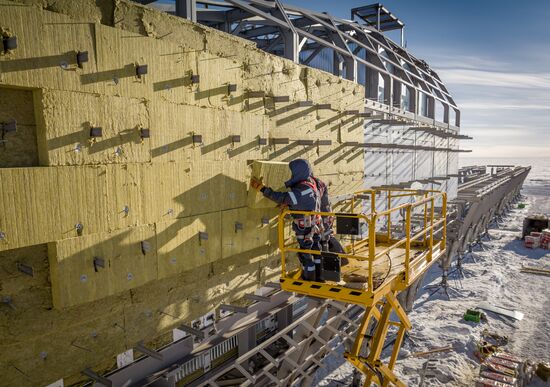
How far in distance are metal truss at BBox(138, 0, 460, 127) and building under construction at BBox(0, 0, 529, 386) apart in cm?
18

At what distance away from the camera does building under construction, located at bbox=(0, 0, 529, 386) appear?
3357 millimetres

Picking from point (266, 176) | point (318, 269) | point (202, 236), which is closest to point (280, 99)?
point (266, 176)

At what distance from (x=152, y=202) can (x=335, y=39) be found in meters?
7.98

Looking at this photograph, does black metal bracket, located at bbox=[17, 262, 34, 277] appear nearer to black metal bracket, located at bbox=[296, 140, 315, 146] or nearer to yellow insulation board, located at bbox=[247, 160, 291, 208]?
yellow insulation board, located at bbox=[247, 160, 291, 208]

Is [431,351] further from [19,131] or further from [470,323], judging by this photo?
[19,131]

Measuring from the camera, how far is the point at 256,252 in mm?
6203

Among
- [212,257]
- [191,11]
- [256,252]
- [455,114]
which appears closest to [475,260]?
[455,114]

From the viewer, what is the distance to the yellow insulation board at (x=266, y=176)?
569 centimetres

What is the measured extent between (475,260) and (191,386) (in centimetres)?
1666

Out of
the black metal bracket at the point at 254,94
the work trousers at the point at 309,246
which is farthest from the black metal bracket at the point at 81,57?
the work trousers at the point at 309,246

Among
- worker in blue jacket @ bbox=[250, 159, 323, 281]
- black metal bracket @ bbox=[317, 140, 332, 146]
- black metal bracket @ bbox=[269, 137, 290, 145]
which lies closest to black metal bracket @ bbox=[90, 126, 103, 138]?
worker in blue jacket @ bbox=[250, 159, 323, 281]

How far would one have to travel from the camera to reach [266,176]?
5.79 m

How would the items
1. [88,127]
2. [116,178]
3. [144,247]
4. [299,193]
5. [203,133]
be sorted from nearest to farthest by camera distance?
[88,127]
[116,178]
[144,247]
[203,133]
[299,193]

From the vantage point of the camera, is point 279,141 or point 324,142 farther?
point 324,142
